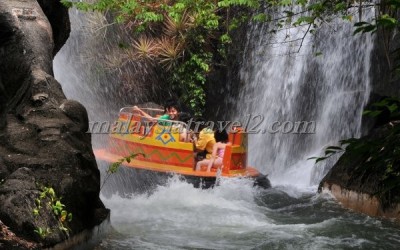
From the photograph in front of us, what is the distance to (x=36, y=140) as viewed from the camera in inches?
A: 213

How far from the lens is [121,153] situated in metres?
11.6

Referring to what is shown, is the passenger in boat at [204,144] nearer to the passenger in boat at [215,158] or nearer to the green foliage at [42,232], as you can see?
the passenger in boat at [215,158]

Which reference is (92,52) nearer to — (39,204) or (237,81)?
(237,81)

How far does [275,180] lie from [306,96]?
269cm

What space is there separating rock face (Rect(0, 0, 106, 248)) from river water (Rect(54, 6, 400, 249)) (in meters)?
0.83

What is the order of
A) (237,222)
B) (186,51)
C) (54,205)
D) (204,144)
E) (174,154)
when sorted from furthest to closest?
(186,51)
(204,144)
(174,154)
(237,222)
(54,205)

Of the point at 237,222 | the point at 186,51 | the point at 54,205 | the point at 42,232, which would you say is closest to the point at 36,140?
the point at 54,205

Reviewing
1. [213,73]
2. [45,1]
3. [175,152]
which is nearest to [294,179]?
[175,152]

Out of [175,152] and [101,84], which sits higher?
[101,84]

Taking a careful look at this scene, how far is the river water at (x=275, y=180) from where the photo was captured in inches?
277

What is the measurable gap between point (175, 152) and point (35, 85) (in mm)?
5074

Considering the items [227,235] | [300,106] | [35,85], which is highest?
[300,106]

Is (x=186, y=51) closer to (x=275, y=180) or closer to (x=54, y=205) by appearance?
(x=275, y=180)

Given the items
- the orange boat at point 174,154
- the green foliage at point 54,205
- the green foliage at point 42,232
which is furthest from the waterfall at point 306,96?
the green foliage at point 42,232
